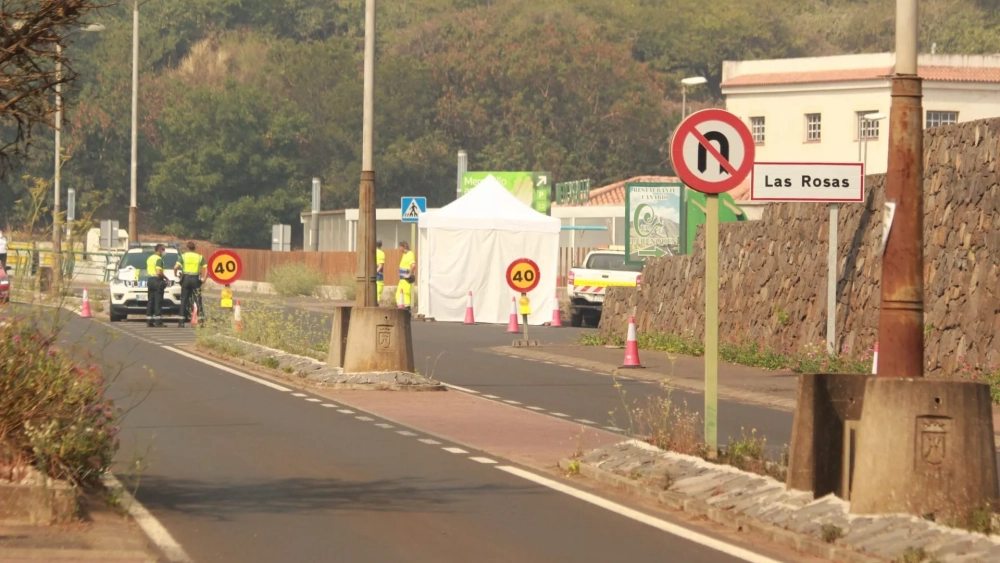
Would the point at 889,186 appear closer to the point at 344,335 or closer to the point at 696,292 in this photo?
the point at 344,335

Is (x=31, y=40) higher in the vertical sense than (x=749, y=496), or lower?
higher

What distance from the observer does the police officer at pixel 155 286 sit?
32.6m

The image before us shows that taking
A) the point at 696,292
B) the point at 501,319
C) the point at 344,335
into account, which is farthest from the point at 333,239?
the point at 344,335

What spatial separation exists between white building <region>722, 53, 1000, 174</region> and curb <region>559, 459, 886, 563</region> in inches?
2219

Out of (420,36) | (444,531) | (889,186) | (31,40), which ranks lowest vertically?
(444,531)

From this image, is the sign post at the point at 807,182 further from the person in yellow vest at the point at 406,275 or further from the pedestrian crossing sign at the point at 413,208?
the pedestrian crossing sign at the point at 413,208

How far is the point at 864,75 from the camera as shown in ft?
222

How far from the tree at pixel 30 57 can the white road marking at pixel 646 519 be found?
4423mm

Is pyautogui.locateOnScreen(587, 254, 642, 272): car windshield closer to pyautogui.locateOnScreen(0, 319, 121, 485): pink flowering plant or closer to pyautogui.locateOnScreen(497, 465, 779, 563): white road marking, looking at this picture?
pyautogui.locateOnScreen(497, 465, 779, 563): white road marking

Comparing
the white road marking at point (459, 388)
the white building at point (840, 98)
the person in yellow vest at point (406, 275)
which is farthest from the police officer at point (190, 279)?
the white building at point (840, 98)

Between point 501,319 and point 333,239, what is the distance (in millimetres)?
35304

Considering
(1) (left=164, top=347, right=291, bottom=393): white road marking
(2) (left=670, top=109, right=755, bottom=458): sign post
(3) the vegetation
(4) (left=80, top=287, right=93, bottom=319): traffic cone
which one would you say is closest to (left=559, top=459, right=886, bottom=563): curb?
(2) (left=670, top=109, right=755, bottom=458): sign post

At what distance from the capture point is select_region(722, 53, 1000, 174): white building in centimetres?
6781

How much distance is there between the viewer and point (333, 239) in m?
72.3
